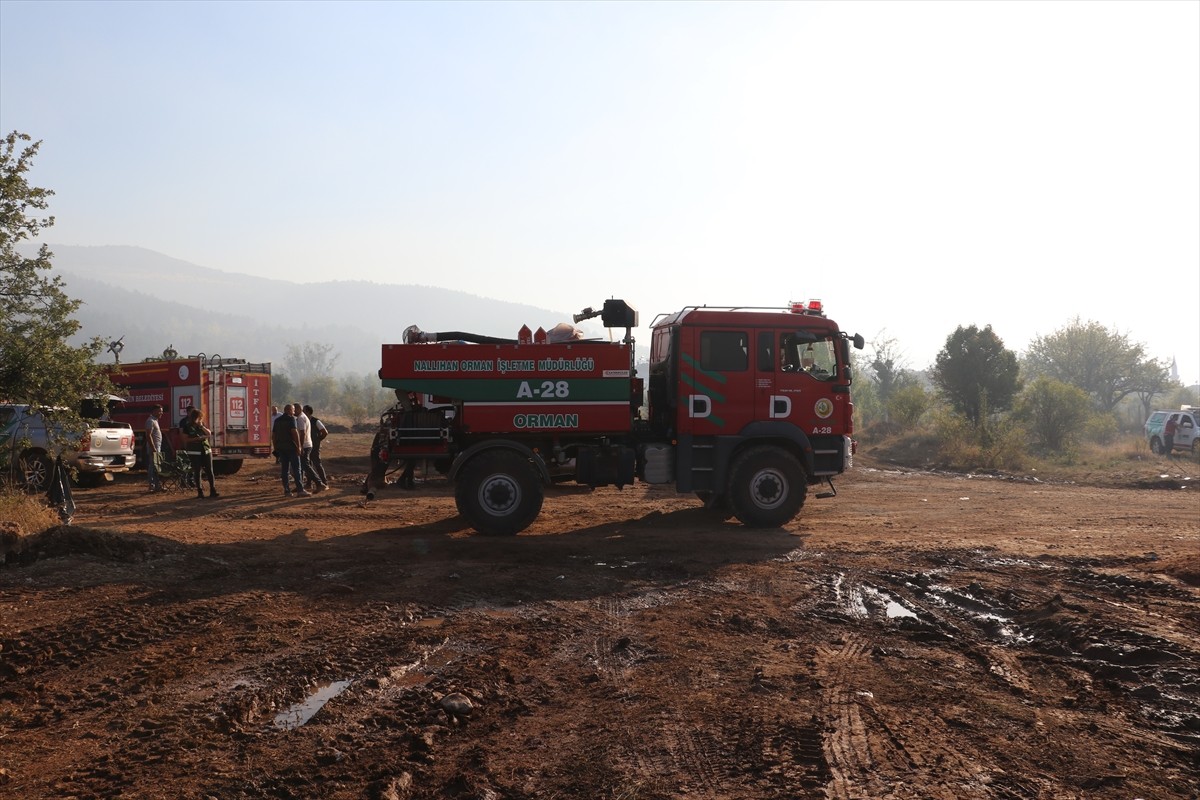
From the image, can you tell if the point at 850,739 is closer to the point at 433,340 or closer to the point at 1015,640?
the point at 1015,640

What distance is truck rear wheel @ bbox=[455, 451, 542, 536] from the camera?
11758 mm

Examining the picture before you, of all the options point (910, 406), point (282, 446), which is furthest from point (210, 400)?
point (910, 406)

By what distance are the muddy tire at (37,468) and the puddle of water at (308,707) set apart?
515 inches

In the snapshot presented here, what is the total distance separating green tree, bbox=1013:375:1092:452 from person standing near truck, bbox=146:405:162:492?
89.5 feet

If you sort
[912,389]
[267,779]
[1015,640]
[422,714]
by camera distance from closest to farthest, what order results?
[267,779], [422,714], [1015,640], [912,389]

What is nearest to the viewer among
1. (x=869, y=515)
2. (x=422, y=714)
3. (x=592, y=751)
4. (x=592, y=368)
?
(x=592, y=751)

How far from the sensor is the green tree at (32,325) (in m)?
11.4

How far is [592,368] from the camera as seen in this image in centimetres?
1193

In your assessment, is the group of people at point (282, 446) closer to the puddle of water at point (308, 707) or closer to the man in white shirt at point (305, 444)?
the man in white shirt at point (305, 444)

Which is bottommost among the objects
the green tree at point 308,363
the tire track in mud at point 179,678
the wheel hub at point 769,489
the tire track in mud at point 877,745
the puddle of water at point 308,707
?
the tire track in mud at point 877,745

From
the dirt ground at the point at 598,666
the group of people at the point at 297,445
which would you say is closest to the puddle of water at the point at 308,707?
the dirt ground at the point at 598,666

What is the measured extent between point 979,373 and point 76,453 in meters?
29.8

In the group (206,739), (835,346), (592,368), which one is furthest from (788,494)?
(206,739)

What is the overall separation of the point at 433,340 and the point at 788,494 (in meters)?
5.41
